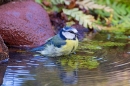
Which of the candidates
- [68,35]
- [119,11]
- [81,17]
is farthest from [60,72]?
[119,11]

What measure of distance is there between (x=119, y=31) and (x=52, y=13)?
1335 mm

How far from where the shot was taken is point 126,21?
27.3ft

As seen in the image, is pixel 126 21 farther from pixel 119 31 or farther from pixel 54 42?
pixel 54 42

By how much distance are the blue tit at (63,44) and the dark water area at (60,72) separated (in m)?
0.11

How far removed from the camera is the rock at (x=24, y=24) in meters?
6.09

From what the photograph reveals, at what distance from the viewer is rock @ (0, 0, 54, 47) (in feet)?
20.0

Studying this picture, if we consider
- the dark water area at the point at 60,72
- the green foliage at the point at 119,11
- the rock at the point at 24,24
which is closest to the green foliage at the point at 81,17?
the green foliage at the point at 119,11

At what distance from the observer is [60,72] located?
435 cm

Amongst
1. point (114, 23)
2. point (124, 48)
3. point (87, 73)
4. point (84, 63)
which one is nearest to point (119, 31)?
point (114, 23)

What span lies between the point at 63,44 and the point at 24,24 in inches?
49.5

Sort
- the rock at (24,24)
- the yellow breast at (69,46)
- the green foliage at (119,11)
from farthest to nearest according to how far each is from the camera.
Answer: the green foliage at (119,11), the rock at (24,24), the yellow breast at (69,46)

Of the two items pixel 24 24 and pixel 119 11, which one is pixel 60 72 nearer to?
pixel 24 24

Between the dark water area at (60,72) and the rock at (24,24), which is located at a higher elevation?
the rock at (24,24)

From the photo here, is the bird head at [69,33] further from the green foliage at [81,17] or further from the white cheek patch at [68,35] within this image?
the green foliage at [81,17]
